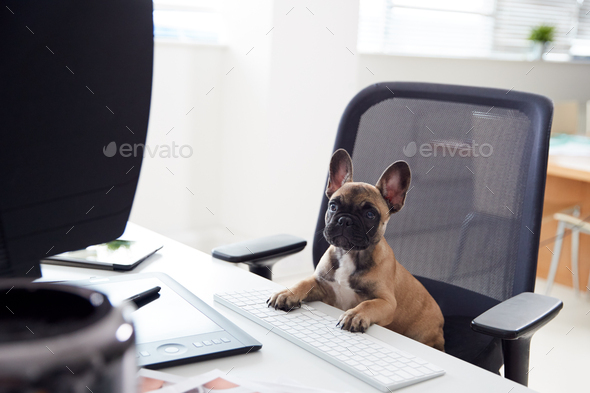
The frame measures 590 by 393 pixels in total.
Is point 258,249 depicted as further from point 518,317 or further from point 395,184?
point 518,317

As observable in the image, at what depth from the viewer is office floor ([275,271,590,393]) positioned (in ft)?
6.44

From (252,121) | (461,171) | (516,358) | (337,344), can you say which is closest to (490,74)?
(252,121)

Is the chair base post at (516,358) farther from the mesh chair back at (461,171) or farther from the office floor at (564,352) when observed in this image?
the office floor at (564,352)

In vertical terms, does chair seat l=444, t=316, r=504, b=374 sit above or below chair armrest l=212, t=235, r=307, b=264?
below

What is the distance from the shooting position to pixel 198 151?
279 cm

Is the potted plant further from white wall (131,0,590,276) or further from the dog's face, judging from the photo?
the dog's face

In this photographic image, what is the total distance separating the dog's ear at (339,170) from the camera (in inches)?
33.9

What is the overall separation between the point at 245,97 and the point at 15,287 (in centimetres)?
255

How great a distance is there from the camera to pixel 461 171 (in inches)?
44.6

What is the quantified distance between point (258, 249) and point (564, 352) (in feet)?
5.50

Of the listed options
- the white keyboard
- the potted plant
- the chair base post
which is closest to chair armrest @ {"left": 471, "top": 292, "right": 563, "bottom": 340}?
the chair base post

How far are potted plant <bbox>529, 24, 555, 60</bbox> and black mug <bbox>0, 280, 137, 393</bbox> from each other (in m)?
4.38

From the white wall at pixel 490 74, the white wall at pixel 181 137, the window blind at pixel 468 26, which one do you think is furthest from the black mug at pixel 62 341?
the window blind at pixel 468 26

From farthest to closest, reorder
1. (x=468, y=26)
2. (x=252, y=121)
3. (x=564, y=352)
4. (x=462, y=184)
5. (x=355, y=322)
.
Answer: (x=468, y=26) < (x=252, y=121) < (x=564, y=352) < (x=462, y=184) < (x=355, y=322)
